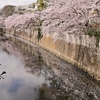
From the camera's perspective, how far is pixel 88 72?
12641mm

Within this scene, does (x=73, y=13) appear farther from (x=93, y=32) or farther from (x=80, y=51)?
(x=80, y=51)

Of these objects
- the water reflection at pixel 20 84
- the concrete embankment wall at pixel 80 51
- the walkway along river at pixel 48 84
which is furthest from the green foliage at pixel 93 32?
the water reflection at pixel 20 84

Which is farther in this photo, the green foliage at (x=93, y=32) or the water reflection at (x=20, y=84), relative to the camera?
the green foliage at (x=93, y=32)

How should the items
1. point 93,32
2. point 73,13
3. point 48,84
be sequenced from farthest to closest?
point 73,13 < point 93,32 < point 48,84

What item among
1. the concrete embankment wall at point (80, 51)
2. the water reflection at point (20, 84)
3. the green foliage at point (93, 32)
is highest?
the green foliage at point (93, 32)

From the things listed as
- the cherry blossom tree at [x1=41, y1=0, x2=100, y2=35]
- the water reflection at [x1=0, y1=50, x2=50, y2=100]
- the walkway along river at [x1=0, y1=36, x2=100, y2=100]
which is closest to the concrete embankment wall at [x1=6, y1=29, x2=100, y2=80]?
the walkway along river at [x1=0, y1=36, x2=100, y2=100]

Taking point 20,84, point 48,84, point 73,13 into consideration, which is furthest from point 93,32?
point 20,84

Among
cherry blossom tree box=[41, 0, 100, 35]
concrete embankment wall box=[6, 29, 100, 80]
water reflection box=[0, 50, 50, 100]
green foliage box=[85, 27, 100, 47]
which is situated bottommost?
water reflection box=[0, 50, 50, 100]

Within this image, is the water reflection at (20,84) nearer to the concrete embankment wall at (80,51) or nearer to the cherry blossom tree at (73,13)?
the concrete embankment wall at (80,51)

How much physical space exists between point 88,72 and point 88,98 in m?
3.38

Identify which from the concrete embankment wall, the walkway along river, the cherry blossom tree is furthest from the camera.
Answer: the cherry blossom tree

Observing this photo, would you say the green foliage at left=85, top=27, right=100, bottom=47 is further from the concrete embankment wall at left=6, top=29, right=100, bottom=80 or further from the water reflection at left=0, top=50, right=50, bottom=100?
the water reflection at left=0, top=50, right=50, bottom=100

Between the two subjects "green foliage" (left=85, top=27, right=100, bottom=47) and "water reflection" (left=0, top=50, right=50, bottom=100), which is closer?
"water reflection" (left=0, top=50, right=50, bottom=100)

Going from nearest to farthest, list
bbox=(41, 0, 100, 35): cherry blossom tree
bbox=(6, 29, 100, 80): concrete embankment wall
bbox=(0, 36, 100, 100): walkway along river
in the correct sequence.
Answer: bbox=(0, 36, 100, 100): walkway along river → bbox=(6, 29, 100, 80): concrete embankment wall → bbox=(41, 0, 100, 35): cherry blossom tree
